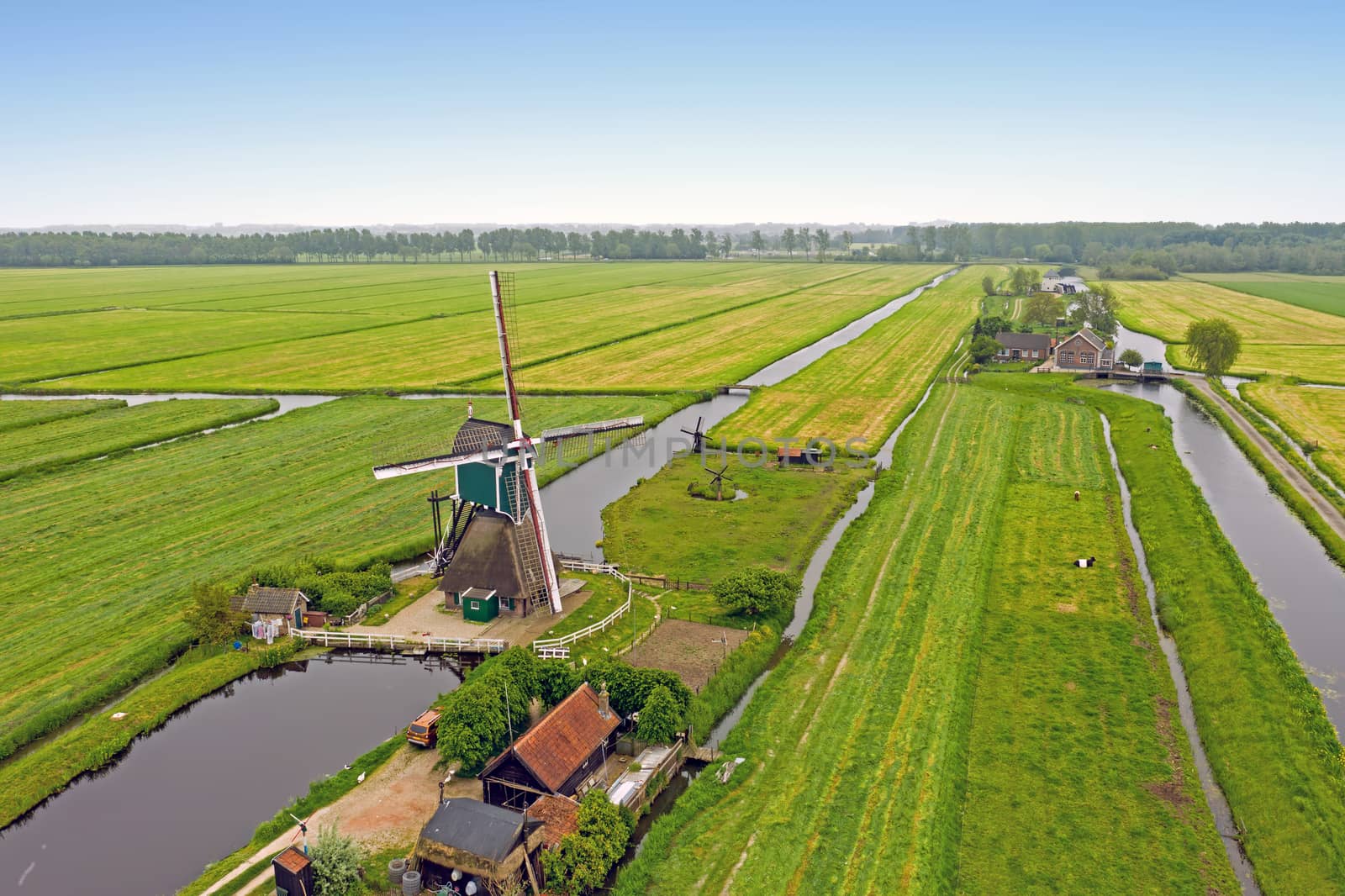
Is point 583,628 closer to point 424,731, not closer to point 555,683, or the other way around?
point 555,683

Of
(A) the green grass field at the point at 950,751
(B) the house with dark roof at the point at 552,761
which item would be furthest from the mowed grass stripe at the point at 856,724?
(B) the house with dark roof at the point at 552,761

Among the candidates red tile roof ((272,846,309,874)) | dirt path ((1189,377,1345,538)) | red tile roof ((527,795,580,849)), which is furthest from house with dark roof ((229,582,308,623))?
dirt path ((1189,377,1345,538))

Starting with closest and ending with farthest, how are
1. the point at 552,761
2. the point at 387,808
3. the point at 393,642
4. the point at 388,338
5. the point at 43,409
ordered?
1. the point at 552,761
2. the point at 387,808
3. the point at 393,642
4. the point at 43,409
5. the point at 388,338

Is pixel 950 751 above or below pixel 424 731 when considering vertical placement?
below

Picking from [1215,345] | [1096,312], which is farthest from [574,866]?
[1096,312]

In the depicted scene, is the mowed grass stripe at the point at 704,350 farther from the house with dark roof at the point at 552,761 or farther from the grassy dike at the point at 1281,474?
the house with dark roof at the point at 552,761

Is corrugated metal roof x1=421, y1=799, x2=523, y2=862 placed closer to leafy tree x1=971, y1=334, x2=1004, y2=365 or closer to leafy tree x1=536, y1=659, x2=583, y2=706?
leafy tree x1=536, y1=659, x2=583, y2=706
